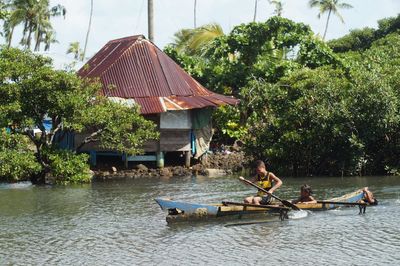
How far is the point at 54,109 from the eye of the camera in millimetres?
22000

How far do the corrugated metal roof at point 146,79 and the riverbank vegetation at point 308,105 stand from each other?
181 centimetres

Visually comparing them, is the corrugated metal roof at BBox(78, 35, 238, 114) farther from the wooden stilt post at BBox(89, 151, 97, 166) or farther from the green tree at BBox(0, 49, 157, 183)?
the green tree at BBox(0, 49, 157, 183)

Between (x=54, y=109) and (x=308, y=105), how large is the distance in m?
8.73

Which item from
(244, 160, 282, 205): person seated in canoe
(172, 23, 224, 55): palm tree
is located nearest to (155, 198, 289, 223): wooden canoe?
(244, 160, 282, 205): person seated in canoe

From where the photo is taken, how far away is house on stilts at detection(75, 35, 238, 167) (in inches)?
1033

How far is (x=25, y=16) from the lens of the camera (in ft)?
163

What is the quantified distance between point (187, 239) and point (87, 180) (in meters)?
9.84

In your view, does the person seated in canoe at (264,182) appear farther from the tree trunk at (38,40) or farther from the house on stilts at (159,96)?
the tree trunk at (38,40)

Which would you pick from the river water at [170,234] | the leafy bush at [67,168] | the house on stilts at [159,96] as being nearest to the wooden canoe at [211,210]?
the river water at [170,234]

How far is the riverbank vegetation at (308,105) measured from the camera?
23.8 meters

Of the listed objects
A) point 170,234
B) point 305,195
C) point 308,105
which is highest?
point 308,105

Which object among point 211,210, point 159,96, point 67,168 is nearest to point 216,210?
point 211,210

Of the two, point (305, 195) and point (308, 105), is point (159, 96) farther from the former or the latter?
point (305, 195)

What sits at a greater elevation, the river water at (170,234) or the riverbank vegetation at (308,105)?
the riverbank vegetation at (308,105)
